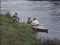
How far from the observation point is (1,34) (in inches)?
416

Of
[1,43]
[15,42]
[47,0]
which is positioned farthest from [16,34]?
[47,0]

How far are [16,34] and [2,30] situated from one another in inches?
32.1

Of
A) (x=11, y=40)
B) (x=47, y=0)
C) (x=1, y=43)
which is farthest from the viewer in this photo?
(x=47, y=0)

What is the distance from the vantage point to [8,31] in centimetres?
1157

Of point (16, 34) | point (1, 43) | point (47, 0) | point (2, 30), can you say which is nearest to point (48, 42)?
point (16, 34)

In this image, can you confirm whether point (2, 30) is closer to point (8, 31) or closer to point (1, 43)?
point (8, 31)

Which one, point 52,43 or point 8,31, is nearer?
point 8,31

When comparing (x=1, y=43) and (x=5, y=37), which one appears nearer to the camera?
(x=1, y=43)

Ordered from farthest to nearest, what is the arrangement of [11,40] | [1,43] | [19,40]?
[19,40]
[11,40]
[1,43]

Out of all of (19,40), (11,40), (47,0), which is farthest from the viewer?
(47,0)

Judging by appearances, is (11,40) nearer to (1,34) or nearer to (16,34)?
(1,34)

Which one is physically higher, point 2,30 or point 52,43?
point 2,30

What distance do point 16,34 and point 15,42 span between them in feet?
4.10

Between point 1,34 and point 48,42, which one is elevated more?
point 1,34
